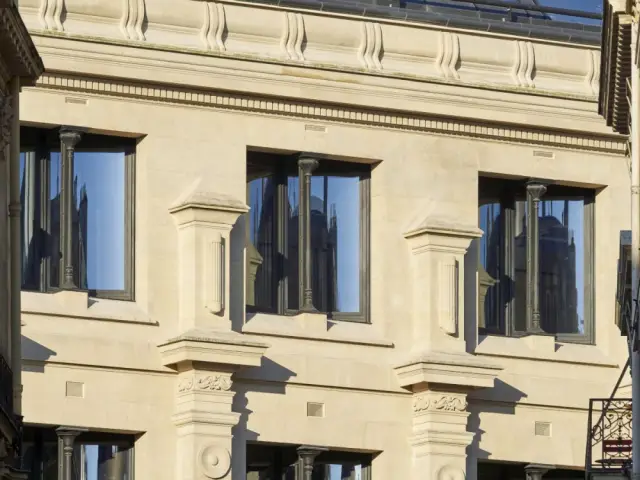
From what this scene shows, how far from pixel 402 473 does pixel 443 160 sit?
6.13 metres

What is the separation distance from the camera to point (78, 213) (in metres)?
67.8

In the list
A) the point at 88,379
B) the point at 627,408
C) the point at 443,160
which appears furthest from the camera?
the point at 443,160

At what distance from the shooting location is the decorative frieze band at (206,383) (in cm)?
6719

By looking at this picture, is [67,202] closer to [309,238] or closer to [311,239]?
[309,238]

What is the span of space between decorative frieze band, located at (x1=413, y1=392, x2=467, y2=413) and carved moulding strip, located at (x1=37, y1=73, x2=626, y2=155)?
5190 mm

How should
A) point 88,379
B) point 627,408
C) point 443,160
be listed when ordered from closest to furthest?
point 627,408, point 88,379, point 443,160

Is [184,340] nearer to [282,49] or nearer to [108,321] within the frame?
[108,321]

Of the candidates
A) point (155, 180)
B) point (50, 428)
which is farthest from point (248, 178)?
point (50, 428)

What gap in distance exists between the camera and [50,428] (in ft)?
218

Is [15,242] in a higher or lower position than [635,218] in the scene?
lower

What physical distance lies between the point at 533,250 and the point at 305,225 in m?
4.95

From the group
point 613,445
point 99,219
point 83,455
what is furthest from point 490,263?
point 83,455

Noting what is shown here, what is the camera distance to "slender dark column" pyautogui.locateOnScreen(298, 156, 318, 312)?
228 ft

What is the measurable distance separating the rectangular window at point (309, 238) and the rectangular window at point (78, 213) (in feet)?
8.43
